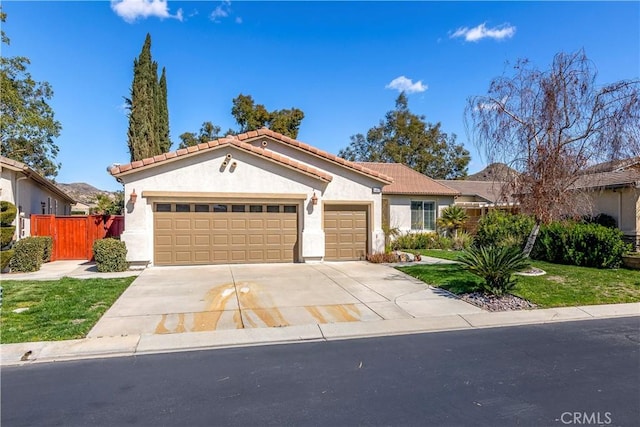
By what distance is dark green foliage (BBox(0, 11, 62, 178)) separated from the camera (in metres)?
24.1

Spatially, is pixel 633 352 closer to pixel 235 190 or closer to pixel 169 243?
pixel 235 190

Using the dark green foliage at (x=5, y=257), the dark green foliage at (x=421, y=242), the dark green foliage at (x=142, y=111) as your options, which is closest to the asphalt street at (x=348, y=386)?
the dark green foliage at (x=5, y=257)

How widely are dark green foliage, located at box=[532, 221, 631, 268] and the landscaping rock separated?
210 inches

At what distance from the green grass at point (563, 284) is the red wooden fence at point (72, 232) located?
12977 millimetres

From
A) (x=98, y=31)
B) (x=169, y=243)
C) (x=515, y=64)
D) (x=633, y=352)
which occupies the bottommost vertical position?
(x=633, y=352)

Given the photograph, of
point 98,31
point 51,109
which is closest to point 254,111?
point 51,109

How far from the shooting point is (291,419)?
156 inches

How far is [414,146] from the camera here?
47.1 m

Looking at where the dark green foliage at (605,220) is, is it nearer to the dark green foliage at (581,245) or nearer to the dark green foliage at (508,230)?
the dark green foliage at (508,230)


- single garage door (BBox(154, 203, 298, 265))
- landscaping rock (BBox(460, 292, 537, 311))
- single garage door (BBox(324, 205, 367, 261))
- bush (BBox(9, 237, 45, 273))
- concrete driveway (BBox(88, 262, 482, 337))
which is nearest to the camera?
concrete driveway (BBox(88, 262, 482, 337))

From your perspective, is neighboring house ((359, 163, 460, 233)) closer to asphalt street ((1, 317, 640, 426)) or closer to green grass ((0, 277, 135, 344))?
green grass ((0, 277, 135, 344))

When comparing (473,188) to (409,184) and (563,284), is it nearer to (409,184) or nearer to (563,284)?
(409,184)

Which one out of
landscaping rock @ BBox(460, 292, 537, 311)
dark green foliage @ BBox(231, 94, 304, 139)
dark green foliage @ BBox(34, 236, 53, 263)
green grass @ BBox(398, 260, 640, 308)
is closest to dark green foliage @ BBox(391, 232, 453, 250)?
green grass @ BBox(398, 260, 640, 308)

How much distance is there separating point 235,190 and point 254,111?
83.3ft
